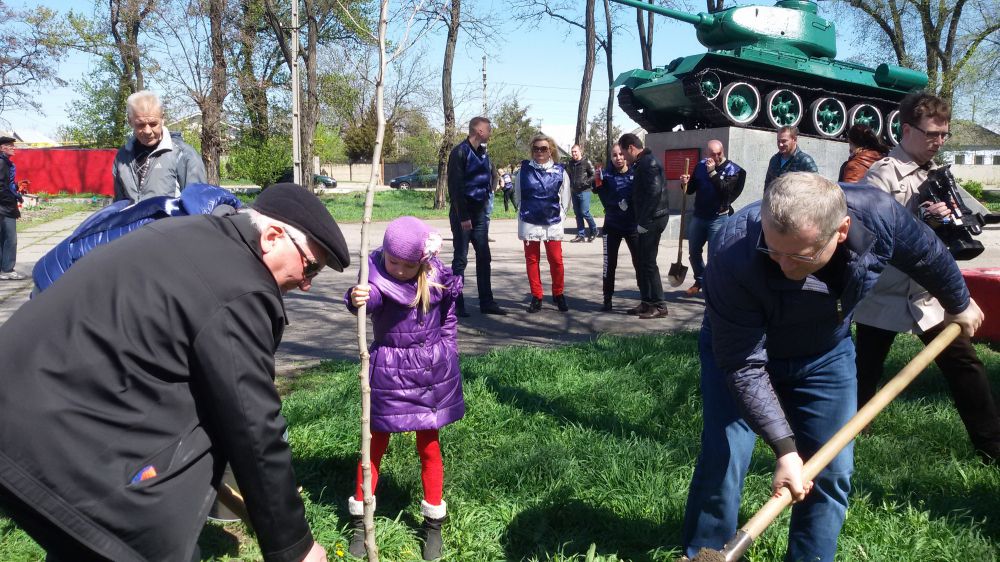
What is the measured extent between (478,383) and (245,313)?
3167 mm

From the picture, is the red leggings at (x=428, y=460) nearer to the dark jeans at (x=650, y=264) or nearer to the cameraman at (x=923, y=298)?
the cameraman at (x=923, y=298)

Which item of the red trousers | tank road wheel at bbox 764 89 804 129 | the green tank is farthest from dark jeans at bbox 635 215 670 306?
tank road wheel at bbox 764 89 804 129

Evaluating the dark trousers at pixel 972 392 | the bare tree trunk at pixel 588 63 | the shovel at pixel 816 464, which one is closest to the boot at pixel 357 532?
the shovel at pixel 816 464

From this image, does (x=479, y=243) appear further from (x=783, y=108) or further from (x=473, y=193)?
(x=783, y=108)

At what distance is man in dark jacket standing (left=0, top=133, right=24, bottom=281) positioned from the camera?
9414 millimetres

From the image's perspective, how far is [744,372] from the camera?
235 cm

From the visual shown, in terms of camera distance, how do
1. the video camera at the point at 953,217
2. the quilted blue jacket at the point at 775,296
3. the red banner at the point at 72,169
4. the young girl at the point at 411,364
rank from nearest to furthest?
the quilted blue jacket at the point at 775,296 → the young girl at the point at 411,364 → the video camera at the point at 953,217 → the red banner at the point at 72,169

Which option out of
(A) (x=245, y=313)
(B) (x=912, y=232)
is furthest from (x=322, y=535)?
(B) (x=912, y=232)

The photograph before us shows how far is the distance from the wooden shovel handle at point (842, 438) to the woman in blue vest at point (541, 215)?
4.84 m

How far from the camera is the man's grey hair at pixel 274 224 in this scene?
1841 millimetres

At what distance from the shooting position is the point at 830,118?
16688 millimetres

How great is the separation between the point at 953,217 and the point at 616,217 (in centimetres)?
412

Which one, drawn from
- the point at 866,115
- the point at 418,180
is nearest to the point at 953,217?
the point at 866,115

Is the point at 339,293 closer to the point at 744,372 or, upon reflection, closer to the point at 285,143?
the point at 744,372
